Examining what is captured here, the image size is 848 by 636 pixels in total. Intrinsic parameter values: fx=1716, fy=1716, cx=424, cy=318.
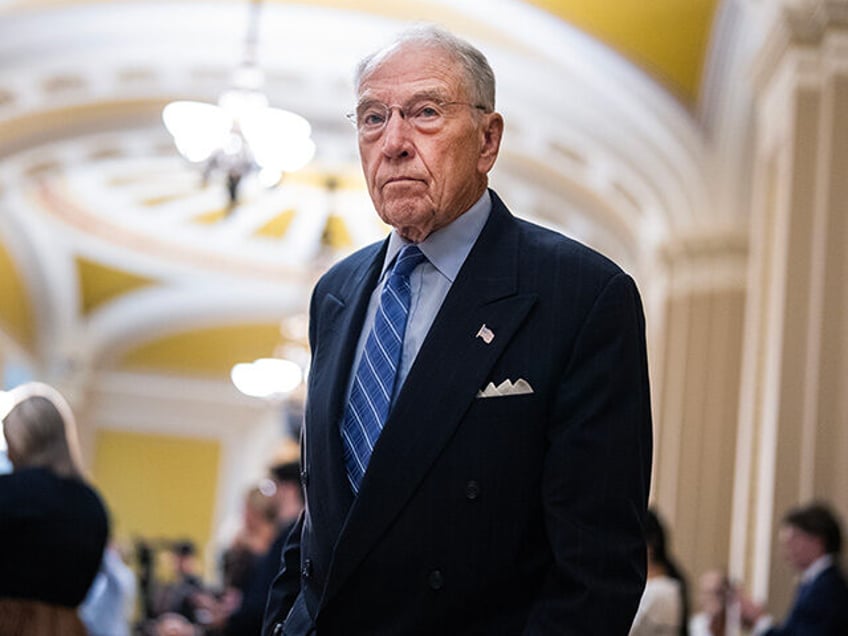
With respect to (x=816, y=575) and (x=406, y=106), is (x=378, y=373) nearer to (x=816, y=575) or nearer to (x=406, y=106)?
(x=406, y=106)

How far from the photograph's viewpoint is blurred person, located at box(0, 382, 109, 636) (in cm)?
455

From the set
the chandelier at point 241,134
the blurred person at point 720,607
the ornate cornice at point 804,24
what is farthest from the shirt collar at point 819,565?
the chandelier at point 241,134

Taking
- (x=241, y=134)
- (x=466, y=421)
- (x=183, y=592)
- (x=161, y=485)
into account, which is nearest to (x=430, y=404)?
Answer: (x=466, y=421)

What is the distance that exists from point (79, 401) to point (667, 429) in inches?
475

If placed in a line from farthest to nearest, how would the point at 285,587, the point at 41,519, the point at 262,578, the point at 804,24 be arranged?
the point at 804,24
the point at 262,578
the point at 41,519
the point at 285,587

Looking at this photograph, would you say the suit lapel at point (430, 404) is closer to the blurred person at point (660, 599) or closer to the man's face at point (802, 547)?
the blurred person at point (660, 599)

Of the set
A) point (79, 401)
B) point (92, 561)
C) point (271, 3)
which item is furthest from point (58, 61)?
point (79, 401)

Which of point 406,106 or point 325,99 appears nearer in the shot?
point 406,106

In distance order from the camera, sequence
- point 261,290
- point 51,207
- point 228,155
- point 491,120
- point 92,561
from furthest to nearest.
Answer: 1. point 261,290
2. point 51,207
3. point 228,155
4. point 92,561
5. point 491,120

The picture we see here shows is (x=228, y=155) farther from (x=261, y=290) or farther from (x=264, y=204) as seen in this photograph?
(x=261, y=290)

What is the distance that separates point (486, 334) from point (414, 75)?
0.36 meters

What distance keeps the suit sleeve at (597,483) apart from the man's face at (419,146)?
25cm

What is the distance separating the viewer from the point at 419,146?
224cm

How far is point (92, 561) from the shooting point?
477 centimetres
